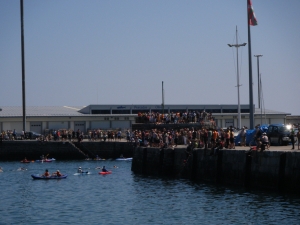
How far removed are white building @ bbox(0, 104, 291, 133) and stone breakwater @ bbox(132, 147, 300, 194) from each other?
3866 centimetres

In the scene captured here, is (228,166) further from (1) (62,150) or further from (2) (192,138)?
(1) (62,150)

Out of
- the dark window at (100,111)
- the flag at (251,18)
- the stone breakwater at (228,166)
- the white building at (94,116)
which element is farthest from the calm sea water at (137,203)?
the dark window at (100,111)

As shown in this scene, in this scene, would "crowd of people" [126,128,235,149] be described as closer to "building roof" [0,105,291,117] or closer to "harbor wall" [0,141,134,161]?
"harbor wall" [0,141,134,161]

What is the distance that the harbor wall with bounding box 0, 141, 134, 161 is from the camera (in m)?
77.8

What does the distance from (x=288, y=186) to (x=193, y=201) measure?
5.48 metres

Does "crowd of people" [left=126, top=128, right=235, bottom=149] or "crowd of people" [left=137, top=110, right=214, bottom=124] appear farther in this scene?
"crowd of people" [left=137, top=110, right=214, bottom=124]

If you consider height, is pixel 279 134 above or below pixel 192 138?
above

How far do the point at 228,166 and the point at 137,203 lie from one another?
310 inches

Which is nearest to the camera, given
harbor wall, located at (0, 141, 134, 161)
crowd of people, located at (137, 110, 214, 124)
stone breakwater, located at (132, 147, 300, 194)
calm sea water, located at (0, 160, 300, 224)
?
calm sea water, located at (0, 160, 300, 224)

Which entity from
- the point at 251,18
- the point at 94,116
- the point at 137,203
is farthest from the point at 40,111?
the point at 137,203

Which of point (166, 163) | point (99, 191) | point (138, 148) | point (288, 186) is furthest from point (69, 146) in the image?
point (288, 186)

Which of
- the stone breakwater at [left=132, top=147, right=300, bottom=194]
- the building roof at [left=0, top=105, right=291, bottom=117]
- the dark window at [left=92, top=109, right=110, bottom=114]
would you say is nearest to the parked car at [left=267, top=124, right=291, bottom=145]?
the stone breakwater at [left=132, top=147, right=300, bottom=194]

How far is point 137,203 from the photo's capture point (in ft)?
133

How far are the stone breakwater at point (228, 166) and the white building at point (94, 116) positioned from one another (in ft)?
127
